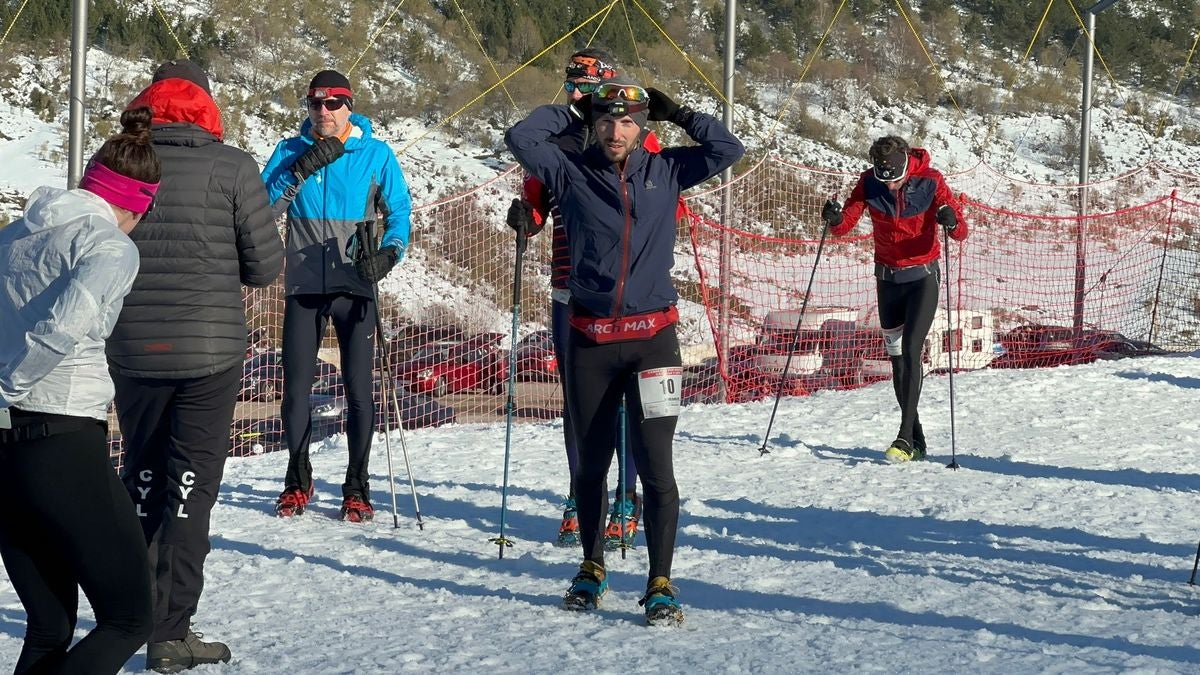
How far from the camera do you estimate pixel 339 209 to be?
5.54 meters

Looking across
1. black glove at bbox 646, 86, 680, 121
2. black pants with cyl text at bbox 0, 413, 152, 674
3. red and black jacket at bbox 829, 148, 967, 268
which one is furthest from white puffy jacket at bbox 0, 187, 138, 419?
red and black jacket at bbox 829, 148, 967, 268

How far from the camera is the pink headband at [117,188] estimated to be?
278cm

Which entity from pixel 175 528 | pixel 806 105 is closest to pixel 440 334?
pixel 175 528

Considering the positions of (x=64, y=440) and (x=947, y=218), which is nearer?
(x=64, y=440)

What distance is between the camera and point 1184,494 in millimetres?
6145

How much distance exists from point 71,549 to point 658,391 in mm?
1901

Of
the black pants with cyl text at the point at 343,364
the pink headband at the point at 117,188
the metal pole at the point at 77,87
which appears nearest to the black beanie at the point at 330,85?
the black pants with cyl text at the point at 343,364

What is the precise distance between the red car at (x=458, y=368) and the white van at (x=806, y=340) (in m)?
2.88

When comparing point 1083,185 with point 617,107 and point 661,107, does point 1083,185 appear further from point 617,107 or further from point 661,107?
point 617,107

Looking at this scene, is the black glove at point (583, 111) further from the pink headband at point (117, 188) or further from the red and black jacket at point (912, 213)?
the red and black jacket at point (912, 213)

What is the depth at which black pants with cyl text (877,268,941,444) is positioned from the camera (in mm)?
7176

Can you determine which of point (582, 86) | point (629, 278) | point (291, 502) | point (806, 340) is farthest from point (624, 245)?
point (806, 340)

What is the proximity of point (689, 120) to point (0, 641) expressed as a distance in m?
2.62

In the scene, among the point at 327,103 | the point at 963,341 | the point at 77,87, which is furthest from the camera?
the point at 963,341
